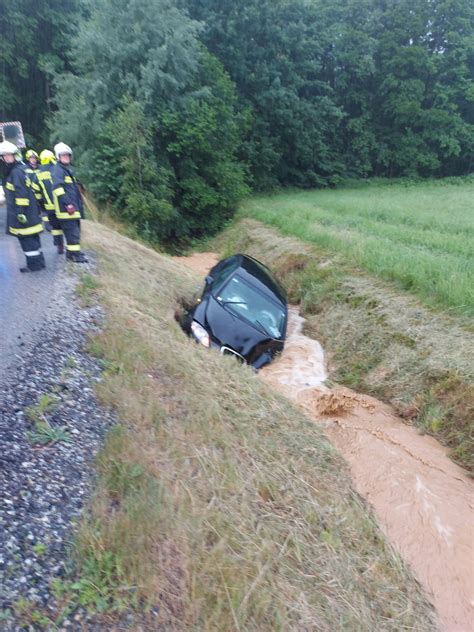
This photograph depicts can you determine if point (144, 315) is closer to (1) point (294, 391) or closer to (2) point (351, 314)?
(1) point (294, 391)

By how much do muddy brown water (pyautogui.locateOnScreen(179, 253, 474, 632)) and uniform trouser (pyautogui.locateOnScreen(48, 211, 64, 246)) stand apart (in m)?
3.67

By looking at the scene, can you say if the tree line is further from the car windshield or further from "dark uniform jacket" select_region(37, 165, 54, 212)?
the car windshield

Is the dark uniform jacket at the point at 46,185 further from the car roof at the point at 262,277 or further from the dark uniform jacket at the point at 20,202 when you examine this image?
the car roof at the point at 262,277

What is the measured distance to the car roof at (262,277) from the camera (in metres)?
7.84

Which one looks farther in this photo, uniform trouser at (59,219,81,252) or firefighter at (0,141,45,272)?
uniform trouser at (59,219,81,252)

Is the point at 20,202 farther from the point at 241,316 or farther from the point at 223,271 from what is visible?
the point at 223,271

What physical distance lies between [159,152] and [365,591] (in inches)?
626

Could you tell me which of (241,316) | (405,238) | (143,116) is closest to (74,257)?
(241,316)

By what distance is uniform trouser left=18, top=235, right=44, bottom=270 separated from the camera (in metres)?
6.32

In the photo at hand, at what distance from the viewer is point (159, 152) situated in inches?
662

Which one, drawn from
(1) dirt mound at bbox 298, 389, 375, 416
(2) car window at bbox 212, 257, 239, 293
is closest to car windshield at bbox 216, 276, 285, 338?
(2) car window at bbox 212, 257, 239, 293

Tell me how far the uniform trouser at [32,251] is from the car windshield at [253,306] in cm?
246

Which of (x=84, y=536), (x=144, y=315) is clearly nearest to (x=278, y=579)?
(x=84, y=536)

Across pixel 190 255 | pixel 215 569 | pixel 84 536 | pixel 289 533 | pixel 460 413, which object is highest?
pixel 84 536
